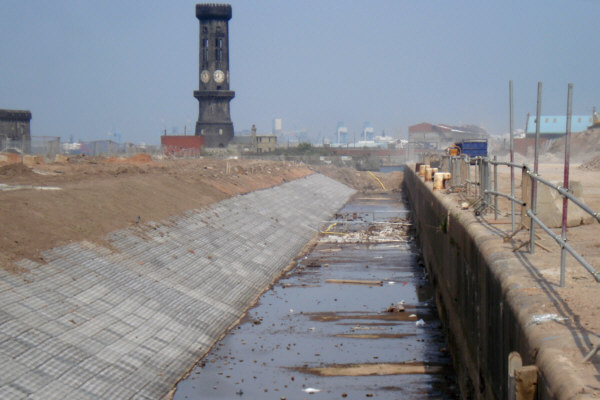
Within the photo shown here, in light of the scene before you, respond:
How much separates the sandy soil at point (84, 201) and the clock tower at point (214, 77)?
61.7m

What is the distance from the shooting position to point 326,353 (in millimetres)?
14844

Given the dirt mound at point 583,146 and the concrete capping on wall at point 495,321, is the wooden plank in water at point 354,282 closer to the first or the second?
the concrete capping on wall at point 495,321

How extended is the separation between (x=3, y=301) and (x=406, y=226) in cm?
2590

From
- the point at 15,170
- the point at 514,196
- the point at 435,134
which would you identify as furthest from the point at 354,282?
the point at 435,134

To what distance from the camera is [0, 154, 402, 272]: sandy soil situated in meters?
15.8

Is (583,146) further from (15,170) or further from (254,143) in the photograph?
(15,170)

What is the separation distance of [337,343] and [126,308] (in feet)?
13.9

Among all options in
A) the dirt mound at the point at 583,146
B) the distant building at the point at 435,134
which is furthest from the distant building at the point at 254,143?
the dirt mound at the point at 583,146

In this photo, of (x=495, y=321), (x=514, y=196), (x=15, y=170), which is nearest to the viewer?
(x=495, y=321)

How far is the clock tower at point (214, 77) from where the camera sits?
337 ft

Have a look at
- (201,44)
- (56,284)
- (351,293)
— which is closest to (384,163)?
(201,44)

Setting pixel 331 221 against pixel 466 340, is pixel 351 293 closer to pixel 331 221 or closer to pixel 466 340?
pixel 466 340

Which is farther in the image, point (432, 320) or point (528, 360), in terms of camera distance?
point (432, 320)

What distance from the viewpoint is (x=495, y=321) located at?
8.62 m
